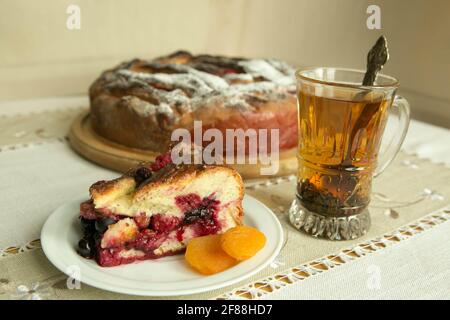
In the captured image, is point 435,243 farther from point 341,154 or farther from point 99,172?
point 99,172

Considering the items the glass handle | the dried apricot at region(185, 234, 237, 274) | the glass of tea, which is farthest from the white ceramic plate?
the glass handle

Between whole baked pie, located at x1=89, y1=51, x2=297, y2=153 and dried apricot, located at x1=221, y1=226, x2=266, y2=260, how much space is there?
559 millimetres

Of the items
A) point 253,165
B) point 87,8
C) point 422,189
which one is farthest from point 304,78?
point 87,8

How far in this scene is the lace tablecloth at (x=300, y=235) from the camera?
2.77 feet

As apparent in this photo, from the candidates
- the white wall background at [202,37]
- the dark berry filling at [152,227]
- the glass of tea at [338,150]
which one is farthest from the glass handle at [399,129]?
the white wall background at [202,37]

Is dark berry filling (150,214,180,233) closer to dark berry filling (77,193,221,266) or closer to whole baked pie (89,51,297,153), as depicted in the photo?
dark berry filling (77,193,221,266)

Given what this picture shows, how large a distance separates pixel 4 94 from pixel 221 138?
55.0 inches

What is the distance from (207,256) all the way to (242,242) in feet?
0.21

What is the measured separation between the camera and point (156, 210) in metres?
0.91

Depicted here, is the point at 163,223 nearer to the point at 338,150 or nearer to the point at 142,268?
the point at 142,268

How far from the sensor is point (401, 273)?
0.91m

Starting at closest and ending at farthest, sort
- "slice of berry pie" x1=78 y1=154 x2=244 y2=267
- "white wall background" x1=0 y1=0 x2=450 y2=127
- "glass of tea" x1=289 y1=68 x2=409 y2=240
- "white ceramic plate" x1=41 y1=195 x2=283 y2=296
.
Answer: "white ceramic plate" x1=41 y1=195 x2=283 y2=296 → "slice of berry pie" x1=78 y1=154 x2=244 y2=267 → "glass of tea" x1=289 y1=68 x2=409 y2=240 → "white wall background" x1=0 y1=0 x2=450 y2=127

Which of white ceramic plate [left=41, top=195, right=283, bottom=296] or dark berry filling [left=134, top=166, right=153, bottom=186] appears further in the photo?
dark berry filling [left=134, top=166, right=153, bottom=186]

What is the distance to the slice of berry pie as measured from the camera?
2.84ft
